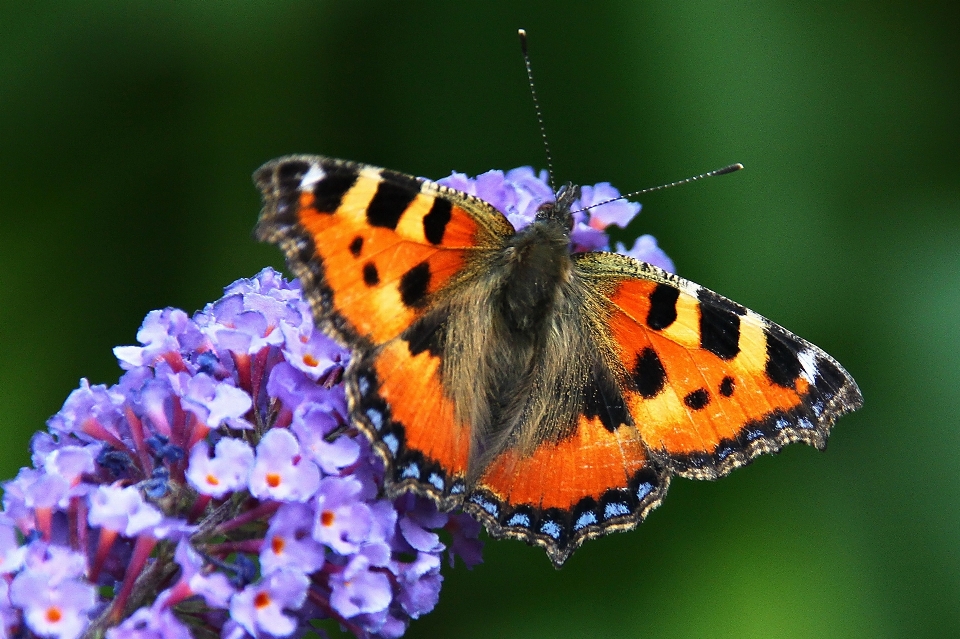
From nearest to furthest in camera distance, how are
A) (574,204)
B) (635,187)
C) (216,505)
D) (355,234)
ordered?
(216,505) → (355,234) → (574,204) → (635,187)

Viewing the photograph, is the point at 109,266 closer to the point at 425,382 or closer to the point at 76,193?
the point at 76,193

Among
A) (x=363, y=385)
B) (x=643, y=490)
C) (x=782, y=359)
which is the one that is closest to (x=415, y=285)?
(x=363, y=385)

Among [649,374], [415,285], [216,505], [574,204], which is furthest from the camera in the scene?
[574,204]

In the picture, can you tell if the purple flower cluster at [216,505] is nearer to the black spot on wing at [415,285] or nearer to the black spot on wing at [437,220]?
the black spot on wing at [415,285]

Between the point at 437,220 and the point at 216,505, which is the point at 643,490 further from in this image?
the point at 216,505

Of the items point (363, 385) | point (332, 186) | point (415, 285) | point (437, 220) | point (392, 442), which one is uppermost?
point (332, 186)

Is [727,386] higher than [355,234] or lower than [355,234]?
lower

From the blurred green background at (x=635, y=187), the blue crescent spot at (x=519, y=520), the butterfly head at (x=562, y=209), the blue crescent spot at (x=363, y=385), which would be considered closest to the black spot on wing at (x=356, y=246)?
the blue crescent spot at (x=363, y=385)

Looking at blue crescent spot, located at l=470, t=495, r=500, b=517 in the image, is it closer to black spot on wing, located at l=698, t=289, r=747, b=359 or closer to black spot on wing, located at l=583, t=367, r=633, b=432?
black spot on wing, located at l=583, t=367, r=633, b=432
